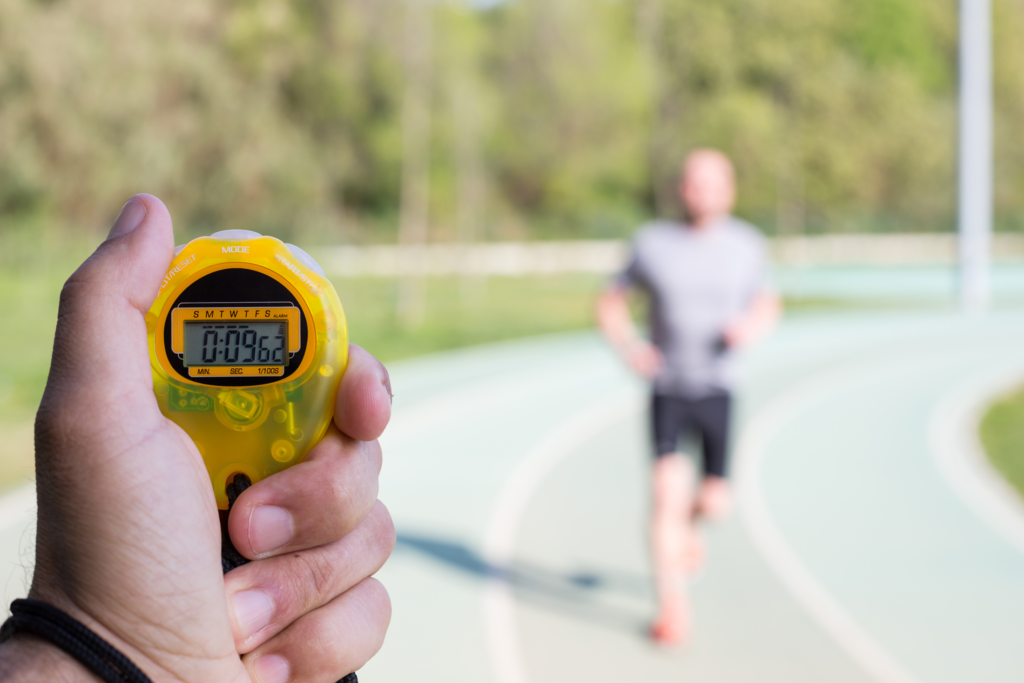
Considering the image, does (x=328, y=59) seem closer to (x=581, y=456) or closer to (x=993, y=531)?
(x=581, y=456)

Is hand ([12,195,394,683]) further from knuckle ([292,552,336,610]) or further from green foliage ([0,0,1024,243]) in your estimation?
green foliage ([0,0,1024,243])

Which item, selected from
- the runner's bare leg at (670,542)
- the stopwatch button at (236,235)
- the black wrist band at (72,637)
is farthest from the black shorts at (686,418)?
the black wrist band at (72,637)

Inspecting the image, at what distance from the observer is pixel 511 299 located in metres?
32.8

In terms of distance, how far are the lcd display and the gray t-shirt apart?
4024 millimetres

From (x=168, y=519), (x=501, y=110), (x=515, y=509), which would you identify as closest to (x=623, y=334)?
(x=515, y=509)

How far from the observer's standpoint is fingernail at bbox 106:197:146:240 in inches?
60.4

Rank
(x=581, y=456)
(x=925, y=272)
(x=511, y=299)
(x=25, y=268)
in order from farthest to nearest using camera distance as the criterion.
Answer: (x=925, y=272) → (x=511, y=299) → (x=25, y=268) → (x=581, y=456)

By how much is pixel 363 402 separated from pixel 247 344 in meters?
0.24

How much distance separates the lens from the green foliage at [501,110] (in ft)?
82.1

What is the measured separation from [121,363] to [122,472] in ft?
0.52

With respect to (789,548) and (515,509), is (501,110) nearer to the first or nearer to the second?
(515,509)

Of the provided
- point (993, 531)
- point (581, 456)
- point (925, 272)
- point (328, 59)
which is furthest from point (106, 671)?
point (925, 272)

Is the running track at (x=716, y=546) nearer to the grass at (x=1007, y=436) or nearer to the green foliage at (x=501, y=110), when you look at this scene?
the grass at (x=1007, y=436)

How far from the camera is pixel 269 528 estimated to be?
157 centimetres
